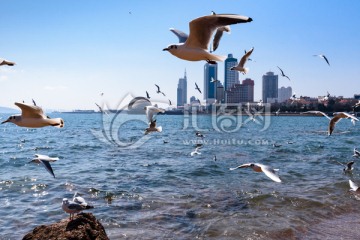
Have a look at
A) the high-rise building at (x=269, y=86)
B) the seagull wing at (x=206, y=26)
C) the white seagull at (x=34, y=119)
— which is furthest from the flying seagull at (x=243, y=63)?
the high-rise building at (x=269, y=86)

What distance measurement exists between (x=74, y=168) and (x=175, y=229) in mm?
9441

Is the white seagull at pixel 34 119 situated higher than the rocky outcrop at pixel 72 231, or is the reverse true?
the white seagull at pixel 34 119

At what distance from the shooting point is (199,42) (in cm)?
605

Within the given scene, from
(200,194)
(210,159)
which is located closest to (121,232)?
(200,194)

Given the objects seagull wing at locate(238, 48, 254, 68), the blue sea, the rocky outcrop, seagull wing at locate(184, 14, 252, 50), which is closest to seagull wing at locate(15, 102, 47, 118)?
the rocky outcrop

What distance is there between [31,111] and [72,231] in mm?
2406

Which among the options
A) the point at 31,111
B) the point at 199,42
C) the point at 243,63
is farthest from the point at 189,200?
the point at 199,42

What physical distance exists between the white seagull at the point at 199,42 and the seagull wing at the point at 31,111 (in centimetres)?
259

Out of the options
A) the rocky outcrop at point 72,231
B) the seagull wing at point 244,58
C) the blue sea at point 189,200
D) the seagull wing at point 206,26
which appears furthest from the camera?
the seagull wing at point 244,58

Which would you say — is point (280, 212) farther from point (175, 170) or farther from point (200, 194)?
point (175, 170)

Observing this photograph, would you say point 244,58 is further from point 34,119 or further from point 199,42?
point 34,119

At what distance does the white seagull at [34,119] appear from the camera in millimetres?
6637

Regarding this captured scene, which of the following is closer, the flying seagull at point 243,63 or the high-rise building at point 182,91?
the flying seagull at point 243,63

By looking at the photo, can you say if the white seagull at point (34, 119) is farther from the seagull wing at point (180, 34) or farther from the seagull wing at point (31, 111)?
the seagull wing at point (180, 34)
